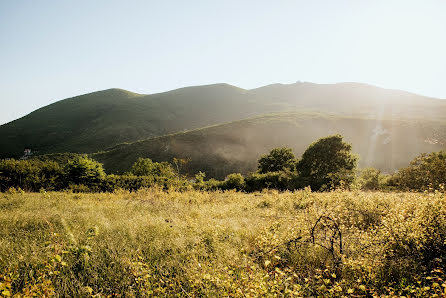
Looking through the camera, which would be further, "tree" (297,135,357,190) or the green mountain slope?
the green mountain slope

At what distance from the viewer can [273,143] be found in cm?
6084

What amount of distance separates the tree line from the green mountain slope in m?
23.7

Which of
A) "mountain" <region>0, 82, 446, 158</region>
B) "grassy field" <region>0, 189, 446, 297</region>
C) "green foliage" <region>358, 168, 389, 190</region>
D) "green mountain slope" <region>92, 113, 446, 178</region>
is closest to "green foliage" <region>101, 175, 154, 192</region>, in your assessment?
"grassy field" <region>0, 189, 446, 297</region>

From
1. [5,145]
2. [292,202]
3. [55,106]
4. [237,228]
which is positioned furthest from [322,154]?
[55,106]

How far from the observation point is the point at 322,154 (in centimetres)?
2170

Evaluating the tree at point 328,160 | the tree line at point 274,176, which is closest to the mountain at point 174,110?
the tree line at point 274,176

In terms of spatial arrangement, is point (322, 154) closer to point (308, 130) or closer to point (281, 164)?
point (281, 164)

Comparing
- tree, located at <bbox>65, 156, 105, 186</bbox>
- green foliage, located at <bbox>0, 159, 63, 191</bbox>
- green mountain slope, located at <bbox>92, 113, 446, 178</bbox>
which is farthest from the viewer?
green mountain slope, located at <bbox>92, 113, 446, 178</bbox>

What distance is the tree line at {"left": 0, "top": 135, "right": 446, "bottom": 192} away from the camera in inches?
491

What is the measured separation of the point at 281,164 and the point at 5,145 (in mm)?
114518

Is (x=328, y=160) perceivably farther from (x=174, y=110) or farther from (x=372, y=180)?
(x=174, y=110)

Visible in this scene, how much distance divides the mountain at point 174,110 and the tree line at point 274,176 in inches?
2961

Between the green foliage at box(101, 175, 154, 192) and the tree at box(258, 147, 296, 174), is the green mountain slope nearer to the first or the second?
the tree at box(258, 147, 296, 174)

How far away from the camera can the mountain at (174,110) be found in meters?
94.1
